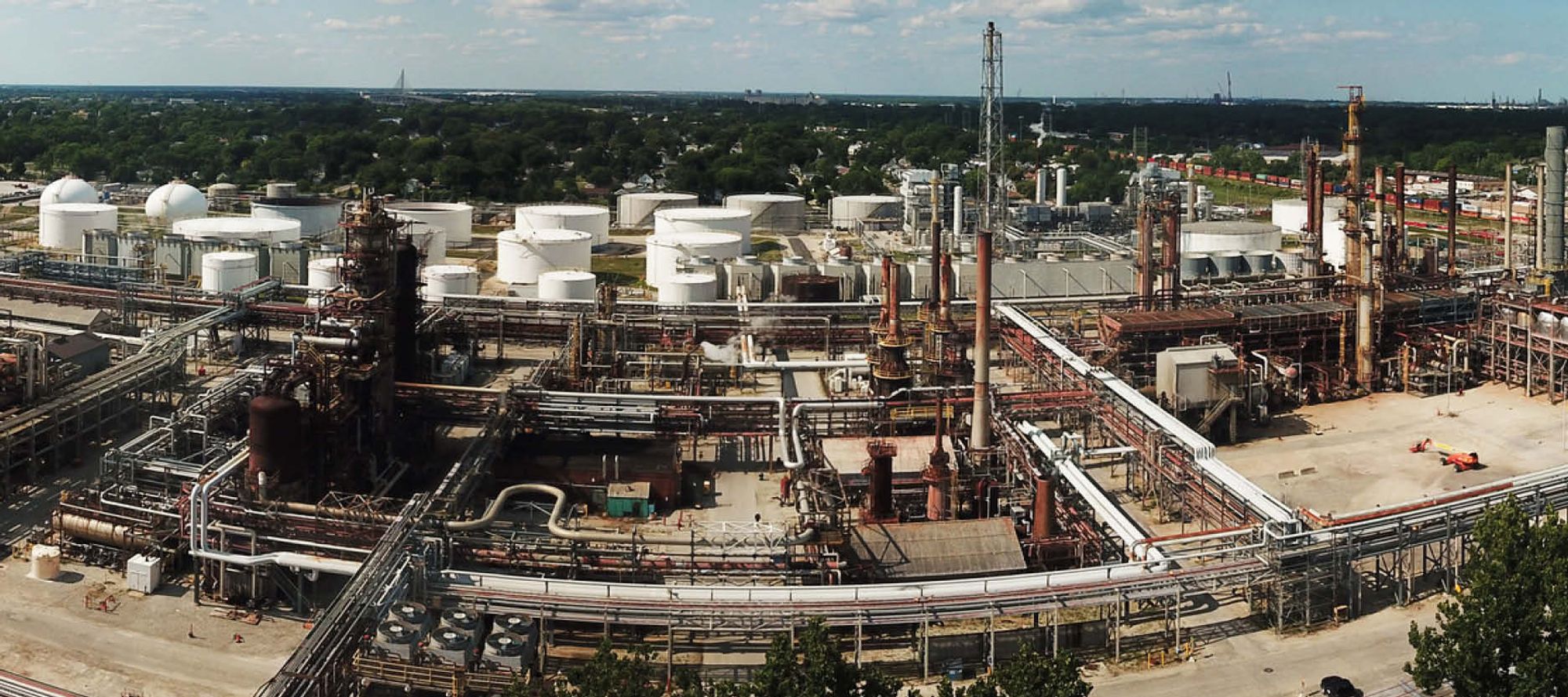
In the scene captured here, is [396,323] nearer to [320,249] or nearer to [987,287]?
[987,287]

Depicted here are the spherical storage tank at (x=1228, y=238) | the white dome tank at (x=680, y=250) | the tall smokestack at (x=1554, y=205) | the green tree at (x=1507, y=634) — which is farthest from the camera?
the spherical storage tank at (x=1228, y=238)

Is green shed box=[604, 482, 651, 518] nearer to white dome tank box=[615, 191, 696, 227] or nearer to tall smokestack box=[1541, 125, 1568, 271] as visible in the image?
tall smokestack box=[1541, 125, 1568, 271]

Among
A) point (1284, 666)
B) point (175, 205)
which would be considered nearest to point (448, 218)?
point (175, 205)

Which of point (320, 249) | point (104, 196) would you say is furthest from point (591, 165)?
point (320, 249)

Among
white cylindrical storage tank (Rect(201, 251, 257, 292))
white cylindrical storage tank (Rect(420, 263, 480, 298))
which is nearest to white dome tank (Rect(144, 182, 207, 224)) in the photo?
white cylindrical storage tank (Rect(201, 251, 257, 292))

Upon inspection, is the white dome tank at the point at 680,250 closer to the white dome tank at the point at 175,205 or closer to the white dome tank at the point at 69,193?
the white dome tank at the point at 175,205

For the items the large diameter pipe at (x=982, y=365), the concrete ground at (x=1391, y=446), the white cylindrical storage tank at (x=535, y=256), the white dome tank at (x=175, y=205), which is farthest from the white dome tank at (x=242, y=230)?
the concrete ground at (x=1391, y=446)
